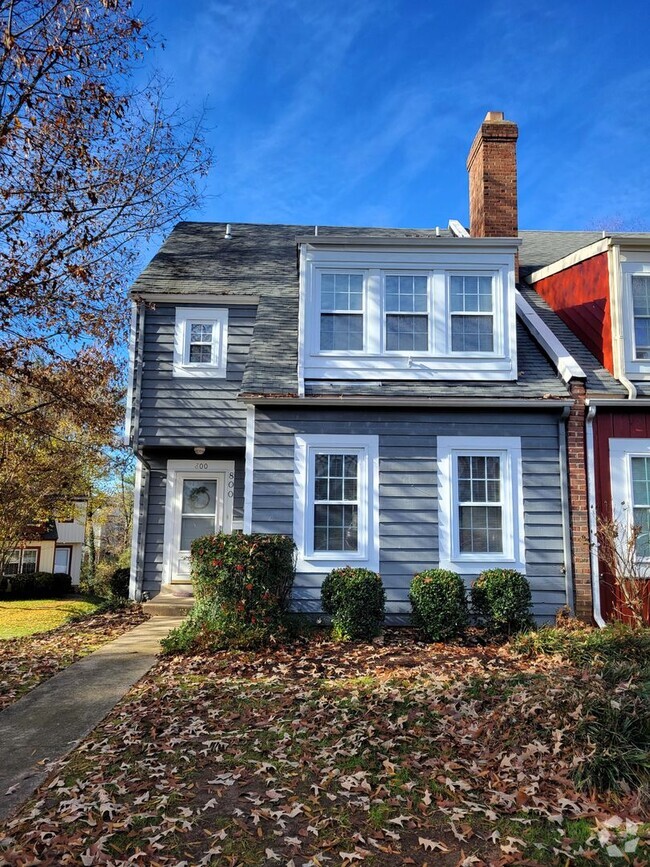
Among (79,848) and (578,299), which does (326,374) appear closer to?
(578,299)

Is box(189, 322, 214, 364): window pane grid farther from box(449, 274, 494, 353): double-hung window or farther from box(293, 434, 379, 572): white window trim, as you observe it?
box(449, 274, 494, 353): double-hung window

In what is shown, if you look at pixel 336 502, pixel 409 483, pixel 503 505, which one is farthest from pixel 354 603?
pixel 503 505

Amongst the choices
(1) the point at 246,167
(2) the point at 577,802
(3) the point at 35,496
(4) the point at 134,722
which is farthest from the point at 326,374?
(3) the point at 35,496

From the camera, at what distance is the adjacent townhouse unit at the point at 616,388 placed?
941 cm

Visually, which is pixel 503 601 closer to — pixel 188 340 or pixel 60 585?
pixel 188 340

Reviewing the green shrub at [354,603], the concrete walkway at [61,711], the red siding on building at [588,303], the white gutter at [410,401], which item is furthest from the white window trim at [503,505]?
the concrete walkway at [61,711]

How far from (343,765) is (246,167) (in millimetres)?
9183

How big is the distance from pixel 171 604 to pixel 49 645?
7.44 feet

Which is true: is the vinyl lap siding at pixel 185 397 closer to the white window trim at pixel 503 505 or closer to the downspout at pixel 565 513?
the white window trim at pixel 503 505

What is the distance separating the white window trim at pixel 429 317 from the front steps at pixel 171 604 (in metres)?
4.57

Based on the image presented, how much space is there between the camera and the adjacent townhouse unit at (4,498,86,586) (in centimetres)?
2840

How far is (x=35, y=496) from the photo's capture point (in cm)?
1468

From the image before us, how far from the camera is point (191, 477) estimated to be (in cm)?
1255

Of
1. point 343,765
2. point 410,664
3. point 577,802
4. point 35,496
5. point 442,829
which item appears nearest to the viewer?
point 442,829
